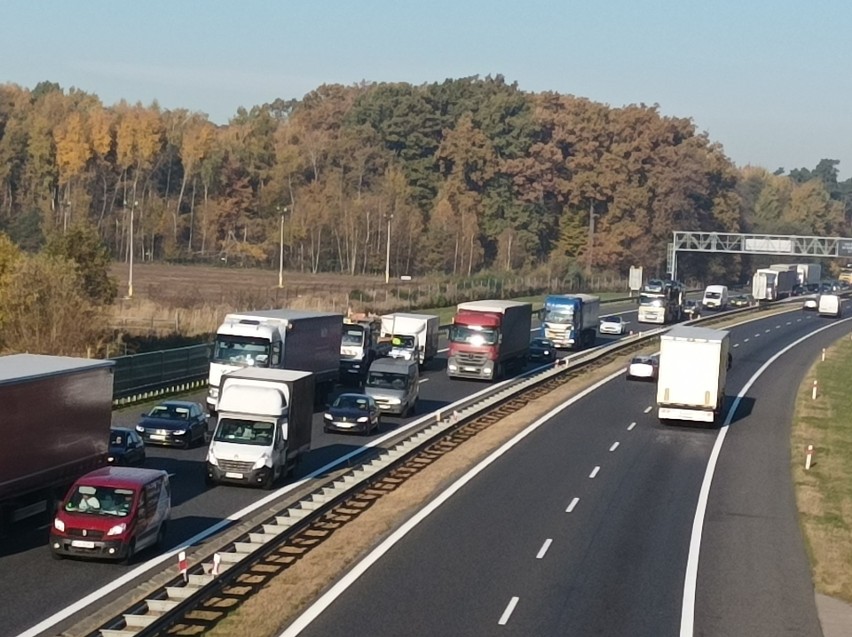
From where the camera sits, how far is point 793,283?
461 feet

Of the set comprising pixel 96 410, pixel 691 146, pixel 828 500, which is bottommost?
pixel 828 500

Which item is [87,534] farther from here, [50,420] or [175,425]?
[175,425]

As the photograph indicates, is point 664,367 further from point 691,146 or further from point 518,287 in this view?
point 691,146

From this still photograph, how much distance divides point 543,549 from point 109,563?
29.4ft

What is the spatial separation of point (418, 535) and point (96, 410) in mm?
Result: 8061

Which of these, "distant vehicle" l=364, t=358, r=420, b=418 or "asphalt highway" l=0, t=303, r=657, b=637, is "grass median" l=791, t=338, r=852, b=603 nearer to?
"asphalt highway" l=0, t=303, r=657, b=637

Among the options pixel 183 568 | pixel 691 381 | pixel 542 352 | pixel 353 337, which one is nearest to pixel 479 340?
pixel 353 337

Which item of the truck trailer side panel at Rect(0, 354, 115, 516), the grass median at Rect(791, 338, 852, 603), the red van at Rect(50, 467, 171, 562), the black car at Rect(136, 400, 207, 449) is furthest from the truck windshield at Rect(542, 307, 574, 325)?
the red van at Rect(50, 467, 171, 562)

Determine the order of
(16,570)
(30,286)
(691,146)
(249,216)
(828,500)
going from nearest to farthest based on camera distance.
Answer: (16,570) → (828,500) → (30,286) → (691,146) → (249,216)

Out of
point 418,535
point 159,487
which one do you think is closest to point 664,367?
point 418,535

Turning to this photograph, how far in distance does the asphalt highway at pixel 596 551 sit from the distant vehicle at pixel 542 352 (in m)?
24.1

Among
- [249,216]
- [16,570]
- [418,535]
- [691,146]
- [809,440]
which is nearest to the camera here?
[16,570]

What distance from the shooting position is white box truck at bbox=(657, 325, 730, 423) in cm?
4909

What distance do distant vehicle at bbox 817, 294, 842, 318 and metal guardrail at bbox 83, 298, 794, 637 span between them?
63.5 metres
